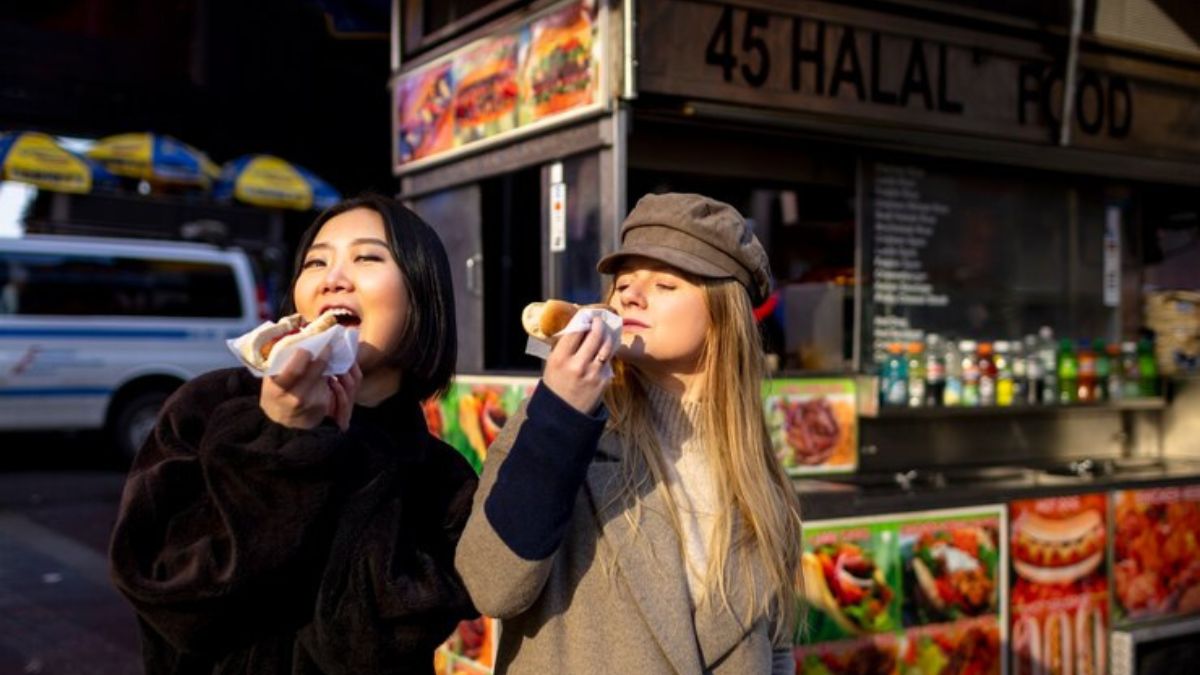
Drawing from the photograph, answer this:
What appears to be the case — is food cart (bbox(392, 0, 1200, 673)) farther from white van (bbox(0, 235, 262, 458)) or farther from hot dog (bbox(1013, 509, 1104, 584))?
white van (bbox(0, 235, 262, 458))

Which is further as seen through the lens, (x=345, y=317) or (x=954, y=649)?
(x=954, y=649)

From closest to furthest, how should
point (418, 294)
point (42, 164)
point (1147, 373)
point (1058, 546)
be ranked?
point (418, 294)
point (1058, 546)
point (1147, 373)
point (42, 164)

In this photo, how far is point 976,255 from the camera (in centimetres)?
587

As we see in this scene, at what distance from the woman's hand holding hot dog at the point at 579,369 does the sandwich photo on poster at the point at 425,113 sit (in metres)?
3.47

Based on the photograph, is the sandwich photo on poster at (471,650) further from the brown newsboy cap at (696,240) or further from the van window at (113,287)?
the van window at (113,287)

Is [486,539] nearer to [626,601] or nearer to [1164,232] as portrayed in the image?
[626,601]

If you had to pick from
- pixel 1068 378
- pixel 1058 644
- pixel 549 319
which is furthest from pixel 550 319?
pixel 1068 378

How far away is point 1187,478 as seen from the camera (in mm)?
5242

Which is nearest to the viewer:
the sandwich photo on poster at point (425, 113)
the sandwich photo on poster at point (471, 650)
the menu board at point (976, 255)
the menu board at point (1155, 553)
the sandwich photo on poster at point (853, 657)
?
the sandwich photo on poster at point (853, 657)

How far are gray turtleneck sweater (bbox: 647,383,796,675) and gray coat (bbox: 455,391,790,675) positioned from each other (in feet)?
0.14

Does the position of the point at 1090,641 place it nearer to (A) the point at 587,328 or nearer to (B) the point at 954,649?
(B) the point at 954,649

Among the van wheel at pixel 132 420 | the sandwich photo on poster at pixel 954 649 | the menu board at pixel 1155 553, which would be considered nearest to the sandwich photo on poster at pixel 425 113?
the sandwich photo on poster at pixel 954 649

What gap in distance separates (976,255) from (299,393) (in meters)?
4.96

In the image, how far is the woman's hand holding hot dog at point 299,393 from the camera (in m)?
1.52
